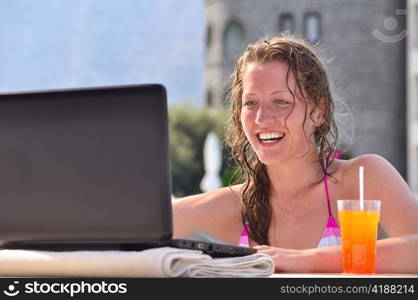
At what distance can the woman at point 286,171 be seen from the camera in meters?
2.38

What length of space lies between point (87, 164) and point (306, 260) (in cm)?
52

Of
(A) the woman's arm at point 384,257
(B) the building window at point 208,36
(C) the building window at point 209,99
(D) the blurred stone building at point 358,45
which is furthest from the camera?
(C) the building window at point 209,99

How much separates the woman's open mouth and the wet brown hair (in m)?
0.11

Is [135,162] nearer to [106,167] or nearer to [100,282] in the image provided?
[106,167]

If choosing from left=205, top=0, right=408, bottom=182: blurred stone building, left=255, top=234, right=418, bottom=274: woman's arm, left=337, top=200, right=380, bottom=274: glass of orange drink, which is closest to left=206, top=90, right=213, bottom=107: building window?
left=205, top=0, right=408, bottom=182: blurred stone building

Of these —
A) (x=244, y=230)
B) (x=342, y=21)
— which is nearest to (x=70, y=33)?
(x=342, y=21)

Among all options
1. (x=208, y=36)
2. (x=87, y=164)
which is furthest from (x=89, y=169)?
(x=208, y=36)

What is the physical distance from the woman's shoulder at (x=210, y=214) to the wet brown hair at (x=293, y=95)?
3cm

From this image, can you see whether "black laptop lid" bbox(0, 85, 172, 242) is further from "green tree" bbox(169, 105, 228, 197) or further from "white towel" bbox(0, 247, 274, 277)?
"green tree" bbox(169, 105, 228, 197)

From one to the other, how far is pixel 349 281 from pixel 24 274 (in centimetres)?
54

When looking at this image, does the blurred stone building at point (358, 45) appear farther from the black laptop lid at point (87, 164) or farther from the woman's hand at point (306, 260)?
the black laptop lid at point (87, 164)

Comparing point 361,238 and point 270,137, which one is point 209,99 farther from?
point 361,238

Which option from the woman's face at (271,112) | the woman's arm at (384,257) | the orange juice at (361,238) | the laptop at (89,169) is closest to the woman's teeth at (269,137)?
the woman's face at (271,112)

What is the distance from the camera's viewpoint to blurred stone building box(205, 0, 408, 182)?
3150 centimetres
